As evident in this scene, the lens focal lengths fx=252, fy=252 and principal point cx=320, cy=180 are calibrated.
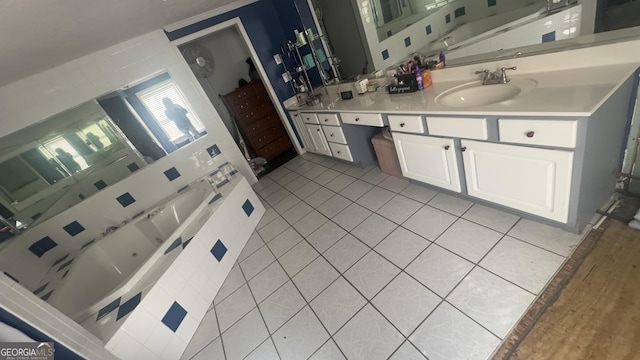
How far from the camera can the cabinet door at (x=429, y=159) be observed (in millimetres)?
1779

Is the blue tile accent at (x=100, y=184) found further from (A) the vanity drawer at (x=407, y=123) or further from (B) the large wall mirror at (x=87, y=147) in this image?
(A) the vanity drawer at (x=407, y=123)

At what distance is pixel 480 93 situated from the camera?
169 centimetres

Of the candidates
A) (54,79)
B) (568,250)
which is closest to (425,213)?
(568,250)

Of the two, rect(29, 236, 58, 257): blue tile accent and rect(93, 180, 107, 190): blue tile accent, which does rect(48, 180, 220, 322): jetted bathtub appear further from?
rect(93, 180, 107, 190): blue tile accent

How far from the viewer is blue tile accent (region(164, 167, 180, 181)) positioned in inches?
117

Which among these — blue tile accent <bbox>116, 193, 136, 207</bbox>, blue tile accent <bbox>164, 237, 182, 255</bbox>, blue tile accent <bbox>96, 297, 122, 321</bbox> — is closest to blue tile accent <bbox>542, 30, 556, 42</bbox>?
blue tile accent <bbox>164, 237, 182, 255</bbox>

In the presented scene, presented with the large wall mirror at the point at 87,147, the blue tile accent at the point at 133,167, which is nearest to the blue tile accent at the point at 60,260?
the large wall mirror at the point at 87,147

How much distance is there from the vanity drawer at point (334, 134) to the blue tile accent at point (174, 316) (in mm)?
2097

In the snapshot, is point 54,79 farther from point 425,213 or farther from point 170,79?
point 425,213

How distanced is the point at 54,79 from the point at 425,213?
349 cm

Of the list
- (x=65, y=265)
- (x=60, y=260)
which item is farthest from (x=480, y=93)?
(x=60, y=260)

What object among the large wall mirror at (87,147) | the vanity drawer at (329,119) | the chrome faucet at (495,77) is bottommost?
the vanity drawer at (329,119)

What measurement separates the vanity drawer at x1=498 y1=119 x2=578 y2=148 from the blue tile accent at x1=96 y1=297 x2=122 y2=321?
8.12 feet

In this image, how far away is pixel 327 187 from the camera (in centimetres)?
294
